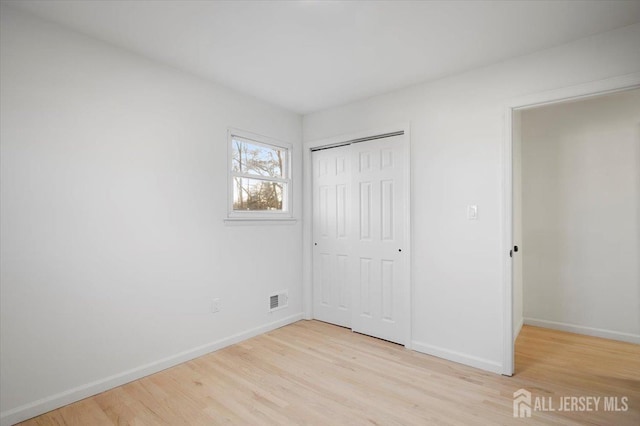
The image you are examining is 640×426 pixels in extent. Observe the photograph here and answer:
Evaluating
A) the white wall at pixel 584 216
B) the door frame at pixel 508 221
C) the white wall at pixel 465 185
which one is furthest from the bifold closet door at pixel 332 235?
the white wall at pixel 584 216

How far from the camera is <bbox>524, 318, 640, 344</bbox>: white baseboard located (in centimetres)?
325

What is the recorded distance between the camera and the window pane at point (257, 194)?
3.44m

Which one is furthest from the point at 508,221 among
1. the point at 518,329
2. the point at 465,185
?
the point at 518,329

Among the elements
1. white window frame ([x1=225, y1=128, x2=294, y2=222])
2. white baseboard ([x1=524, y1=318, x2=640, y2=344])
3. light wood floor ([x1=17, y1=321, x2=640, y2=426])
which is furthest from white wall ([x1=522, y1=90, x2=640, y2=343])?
white window frame ([x1=225, y1=128, x2=294, y2=222])

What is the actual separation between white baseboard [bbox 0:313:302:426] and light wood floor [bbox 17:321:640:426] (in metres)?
0.05

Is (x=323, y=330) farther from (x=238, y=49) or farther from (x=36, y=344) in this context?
(x=238, y=49)

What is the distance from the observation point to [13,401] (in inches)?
78.7

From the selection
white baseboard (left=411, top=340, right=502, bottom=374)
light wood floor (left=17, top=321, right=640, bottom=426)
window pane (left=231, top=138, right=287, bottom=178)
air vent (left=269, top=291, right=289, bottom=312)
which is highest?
window pane (left=231, top=138, right=287, bottom=178)

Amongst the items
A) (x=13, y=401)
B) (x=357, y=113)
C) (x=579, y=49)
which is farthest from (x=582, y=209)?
(x=13, y=401)

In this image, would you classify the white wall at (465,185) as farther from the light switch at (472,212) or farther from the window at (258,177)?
the window at (258,177)

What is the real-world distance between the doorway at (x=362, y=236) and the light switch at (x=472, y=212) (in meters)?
0.58

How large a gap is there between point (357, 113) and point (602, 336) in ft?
11.5

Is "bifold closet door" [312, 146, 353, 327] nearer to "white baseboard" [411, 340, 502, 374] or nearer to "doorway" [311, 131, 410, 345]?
"doorway" [311, 131, 410, 345]

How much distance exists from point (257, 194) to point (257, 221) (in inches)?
12.5
